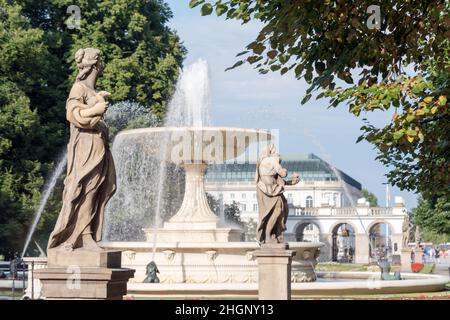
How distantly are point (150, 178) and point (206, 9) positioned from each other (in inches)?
1077

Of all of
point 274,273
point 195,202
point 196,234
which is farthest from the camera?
point 195,202

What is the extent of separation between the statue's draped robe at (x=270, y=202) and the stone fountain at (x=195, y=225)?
15.5ft

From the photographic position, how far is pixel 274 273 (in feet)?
52.0

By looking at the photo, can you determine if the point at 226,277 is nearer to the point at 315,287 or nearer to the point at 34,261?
the point at 315,287

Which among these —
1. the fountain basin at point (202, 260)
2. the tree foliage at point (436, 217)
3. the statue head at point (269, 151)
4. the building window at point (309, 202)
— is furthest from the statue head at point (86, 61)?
the building window at point (309, 202)

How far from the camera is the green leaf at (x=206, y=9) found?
11300 mm

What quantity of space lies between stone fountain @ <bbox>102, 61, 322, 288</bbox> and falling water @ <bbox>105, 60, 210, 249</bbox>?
5 cm

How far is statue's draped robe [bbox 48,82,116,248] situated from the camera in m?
9.32

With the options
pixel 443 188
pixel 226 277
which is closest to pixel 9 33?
pixel 226 277

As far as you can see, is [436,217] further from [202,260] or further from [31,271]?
[31,271]

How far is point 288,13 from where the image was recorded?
35.2 feet

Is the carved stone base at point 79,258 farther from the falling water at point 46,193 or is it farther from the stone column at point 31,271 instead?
the falling water at point 46,193

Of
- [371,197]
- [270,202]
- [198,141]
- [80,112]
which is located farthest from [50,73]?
[371,197]

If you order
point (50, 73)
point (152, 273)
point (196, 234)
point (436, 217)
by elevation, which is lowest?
point (152, 273)
